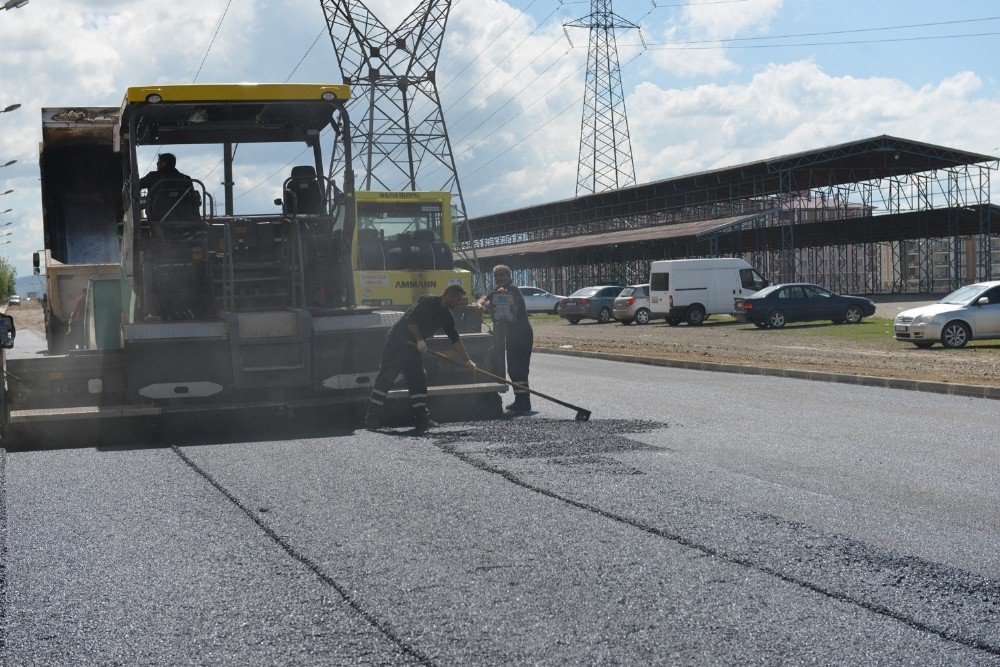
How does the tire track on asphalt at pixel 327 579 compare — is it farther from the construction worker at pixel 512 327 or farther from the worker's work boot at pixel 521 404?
the construction worker at pixel 512 327

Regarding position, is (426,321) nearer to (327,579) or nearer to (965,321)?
(327,579)

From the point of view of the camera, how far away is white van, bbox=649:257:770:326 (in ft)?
129

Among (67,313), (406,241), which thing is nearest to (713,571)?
(67,313)

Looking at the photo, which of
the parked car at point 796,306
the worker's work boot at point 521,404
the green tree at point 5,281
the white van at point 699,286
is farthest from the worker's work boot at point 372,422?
the green tree at point 5,281

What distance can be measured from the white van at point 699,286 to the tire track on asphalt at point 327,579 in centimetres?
3166

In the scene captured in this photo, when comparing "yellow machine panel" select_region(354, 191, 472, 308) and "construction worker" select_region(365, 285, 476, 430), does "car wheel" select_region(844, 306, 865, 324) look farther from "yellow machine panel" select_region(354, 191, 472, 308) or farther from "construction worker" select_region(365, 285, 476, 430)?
"construction worker" select_region(365, 285, 476, 430)

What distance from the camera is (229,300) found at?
11953 mm

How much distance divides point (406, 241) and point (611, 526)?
17.0 metres

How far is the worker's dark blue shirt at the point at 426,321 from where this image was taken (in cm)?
1203

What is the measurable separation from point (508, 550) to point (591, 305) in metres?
38.2

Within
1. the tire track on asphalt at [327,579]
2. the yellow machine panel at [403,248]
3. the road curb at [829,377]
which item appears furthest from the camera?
the yellow machine panel at [403,248]

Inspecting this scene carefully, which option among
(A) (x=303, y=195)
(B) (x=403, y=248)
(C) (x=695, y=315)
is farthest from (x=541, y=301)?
(A) (x=303, y=195)

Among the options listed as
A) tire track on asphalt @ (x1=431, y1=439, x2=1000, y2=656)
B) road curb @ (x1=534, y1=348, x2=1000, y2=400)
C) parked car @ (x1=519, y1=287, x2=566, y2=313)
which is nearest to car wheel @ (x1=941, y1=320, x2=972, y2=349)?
road curb @ (x1=534, y1=348, x2=1000, y2=400)

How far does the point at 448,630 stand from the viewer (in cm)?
478
